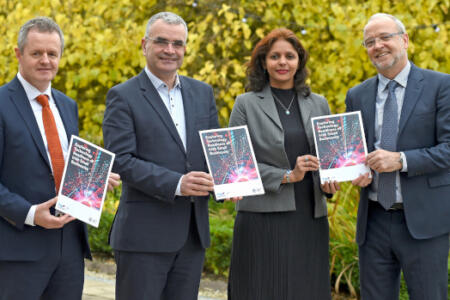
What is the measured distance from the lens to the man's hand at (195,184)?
374 cm

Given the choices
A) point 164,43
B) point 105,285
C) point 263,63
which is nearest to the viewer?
point 164,43

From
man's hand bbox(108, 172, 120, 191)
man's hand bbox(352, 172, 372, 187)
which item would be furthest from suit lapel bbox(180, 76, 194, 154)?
man's hand bbox(352, 172, 372, 187)

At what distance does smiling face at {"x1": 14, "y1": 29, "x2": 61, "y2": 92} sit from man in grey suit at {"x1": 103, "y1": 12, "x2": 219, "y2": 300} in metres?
0.48

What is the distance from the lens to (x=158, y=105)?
391 centimetres

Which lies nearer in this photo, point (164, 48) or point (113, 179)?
point (113, 179)

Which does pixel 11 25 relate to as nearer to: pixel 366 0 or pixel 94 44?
pixel 94 44

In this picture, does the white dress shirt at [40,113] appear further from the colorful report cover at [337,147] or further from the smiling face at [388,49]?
the smiling face at [388,49]

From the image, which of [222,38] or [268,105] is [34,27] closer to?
[268,105]

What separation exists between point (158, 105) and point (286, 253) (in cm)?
143

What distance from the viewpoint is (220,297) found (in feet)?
22.0

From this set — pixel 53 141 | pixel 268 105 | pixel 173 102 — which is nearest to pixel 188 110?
pixel 173 102

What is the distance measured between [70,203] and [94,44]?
658 cm

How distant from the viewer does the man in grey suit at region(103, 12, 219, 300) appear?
3775 mm

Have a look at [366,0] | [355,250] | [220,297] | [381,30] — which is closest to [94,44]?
[366,0]
